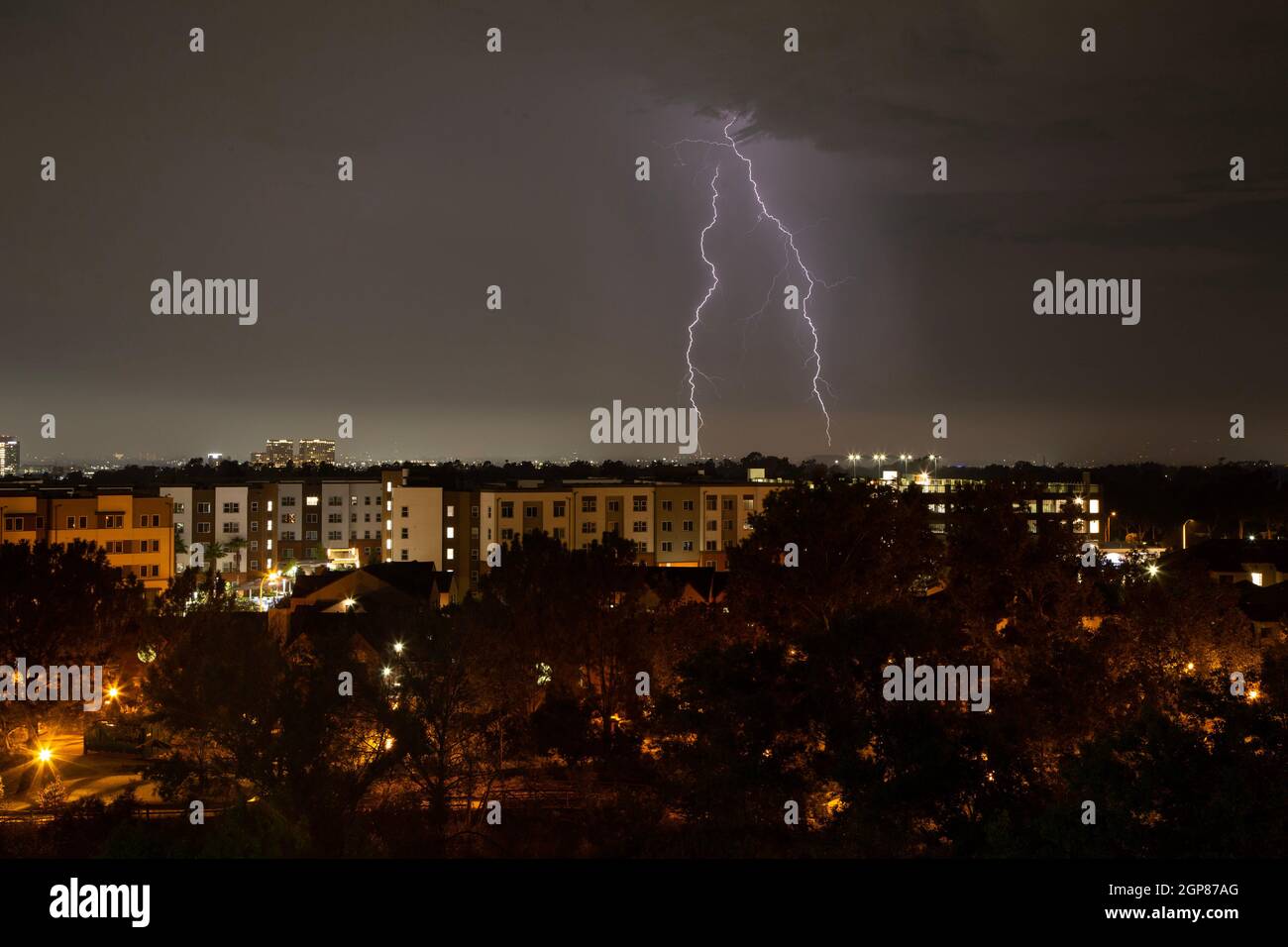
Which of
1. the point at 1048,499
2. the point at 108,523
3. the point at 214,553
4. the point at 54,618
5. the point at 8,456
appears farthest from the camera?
the point at 8,456

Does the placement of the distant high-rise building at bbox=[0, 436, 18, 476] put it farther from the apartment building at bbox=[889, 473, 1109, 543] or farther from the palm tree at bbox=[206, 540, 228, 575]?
the apartment building at bbox=[889, 473, 1109, 543]

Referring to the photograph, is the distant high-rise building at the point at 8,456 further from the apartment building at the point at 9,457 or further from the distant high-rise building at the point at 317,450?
the distant high-rise building at the point at 317,450

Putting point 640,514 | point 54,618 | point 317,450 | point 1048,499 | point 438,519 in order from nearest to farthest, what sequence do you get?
point 54,618, point 1048,499, point 640,514, point 438,519, point 317,450

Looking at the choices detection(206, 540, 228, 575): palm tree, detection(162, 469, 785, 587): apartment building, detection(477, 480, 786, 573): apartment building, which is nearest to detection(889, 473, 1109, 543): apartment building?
detection(477, 480, 786, 573): apartment building

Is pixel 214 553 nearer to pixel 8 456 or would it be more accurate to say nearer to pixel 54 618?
pixel 54 618

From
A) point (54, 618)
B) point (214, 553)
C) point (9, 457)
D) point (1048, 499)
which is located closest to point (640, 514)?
point (1048, 499)

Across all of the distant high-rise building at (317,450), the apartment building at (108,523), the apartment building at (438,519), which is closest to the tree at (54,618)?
the apartment building at (108,523)
